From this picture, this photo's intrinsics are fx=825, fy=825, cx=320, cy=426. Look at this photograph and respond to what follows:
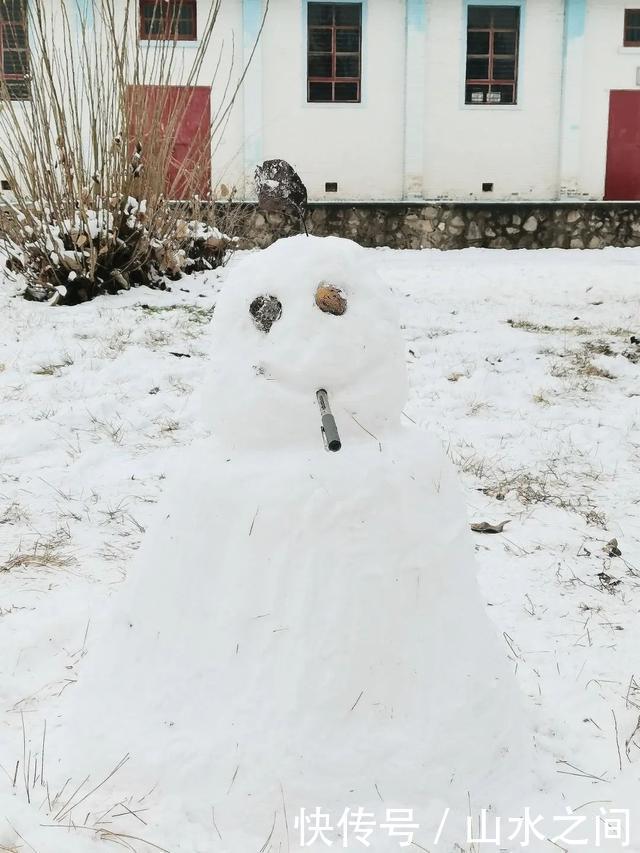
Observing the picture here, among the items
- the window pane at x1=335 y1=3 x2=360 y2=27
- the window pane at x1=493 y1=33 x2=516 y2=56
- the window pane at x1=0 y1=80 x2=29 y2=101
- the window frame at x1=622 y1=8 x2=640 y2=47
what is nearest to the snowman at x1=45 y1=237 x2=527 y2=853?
the window pane at x1=0 y1=80 x2=29 y2=101

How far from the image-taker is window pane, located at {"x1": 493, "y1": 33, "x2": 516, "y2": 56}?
48.1 ft

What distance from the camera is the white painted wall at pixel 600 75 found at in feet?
47.8

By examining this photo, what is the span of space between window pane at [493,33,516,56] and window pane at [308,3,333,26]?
9.72 feet

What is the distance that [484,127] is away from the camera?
14820 millimetres

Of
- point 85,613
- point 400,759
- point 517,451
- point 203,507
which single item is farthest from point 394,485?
point 517,451

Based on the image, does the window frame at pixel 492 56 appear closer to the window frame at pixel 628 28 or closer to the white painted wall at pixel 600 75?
the white painted wall at pixel 600 75

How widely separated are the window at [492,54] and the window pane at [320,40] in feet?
8.19

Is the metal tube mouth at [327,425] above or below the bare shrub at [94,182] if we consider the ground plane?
below

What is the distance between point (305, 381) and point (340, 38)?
1453 cm

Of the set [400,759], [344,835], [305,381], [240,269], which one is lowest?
[344,835]

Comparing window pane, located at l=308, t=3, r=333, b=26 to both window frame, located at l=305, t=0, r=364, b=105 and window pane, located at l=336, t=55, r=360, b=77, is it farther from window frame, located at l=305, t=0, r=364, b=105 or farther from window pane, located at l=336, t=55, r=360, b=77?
window pane, located at l=336, t=55, r=360, b=77

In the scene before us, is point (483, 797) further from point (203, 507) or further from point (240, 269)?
point (240, 269)

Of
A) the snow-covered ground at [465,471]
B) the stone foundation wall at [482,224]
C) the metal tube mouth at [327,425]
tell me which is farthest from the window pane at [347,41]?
the metal tube mouth at [327,425]

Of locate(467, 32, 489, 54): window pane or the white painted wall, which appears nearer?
the white painted wall
